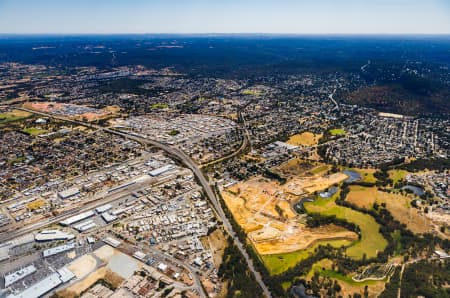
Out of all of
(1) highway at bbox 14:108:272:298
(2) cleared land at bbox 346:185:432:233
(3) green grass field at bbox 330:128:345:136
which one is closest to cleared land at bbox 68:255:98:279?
(1) highway at bbox 14:108:272:298

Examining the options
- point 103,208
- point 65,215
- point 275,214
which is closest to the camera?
point 65,215

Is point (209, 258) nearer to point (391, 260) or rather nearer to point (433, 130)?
point (391, 260)

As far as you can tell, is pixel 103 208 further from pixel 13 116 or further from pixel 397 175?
pixel 13 116

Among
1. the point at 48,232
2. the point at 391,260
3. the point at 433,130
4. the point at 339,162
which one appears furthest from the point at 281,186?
the point at 433,130

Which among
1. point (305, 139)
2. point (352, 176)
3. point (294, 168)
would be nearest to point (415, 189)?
point (352, 176)

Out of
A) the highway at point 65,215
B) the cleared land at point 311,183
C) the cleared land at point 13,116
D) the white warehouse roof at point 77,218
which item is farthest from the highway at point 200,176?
the white warehouse roof at point 77,218

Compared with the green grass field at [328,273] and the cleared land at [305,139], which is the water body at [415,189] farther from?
the green grass field at [328,273]

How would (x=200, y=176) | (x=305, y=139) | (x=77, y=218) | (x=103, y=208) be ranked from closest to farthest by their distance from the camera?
1. (x=77, y=218)
2. (x=103, y=208)
3. (x=200, y=176)
4. (x=305, y=139)
